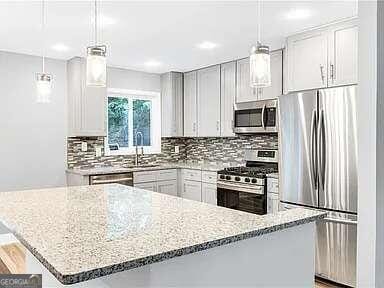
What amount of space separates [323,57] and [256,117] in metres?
1.22

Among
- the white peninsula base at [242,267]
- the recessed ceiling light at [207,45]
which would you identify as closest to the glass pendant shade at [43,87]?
the white peninsula base at [242,267]

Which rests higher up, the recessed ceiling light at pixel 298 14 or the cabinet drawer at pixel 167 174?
the recessed ceiling light at pixel 298 14

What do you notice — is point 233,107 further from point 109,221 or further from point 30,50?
point 109,221

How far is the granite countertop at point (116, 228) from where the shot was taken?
1.06m

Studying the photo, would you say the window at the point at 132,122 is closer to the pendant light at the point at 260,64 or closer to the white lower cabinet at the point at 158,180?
the white lower cabinet at the point at 158,180

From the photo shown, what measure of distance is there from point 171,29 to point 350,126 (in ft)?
6.17

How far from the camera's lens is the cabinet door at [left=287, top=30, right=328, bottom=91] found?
10.8ft

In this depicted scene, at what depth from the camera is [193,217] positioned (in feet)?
5.49

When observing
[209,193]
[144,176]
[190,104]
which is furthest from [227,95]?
[144,176]

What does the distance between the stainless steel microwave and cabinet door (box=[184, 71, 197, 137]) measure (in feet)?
3.13

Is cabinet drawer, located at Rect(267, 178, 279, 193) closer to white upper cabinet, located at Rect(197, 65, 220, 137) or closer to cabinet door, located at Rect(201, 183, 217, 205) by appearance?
cabinet door, located at Rect(201, 183, 217, 205)

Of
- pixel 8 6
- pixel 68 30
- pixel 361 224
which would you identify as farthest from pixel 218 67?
pixel 361 224

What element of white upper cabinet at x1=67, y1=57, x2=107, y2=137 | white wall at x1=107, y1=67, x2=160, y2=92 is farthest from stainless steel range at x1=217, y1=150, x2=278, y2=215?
white wall at x1=107, y1=67, x2=160, y2=92

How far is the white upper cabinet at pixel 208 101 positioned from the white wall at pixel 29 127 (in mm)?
1955
